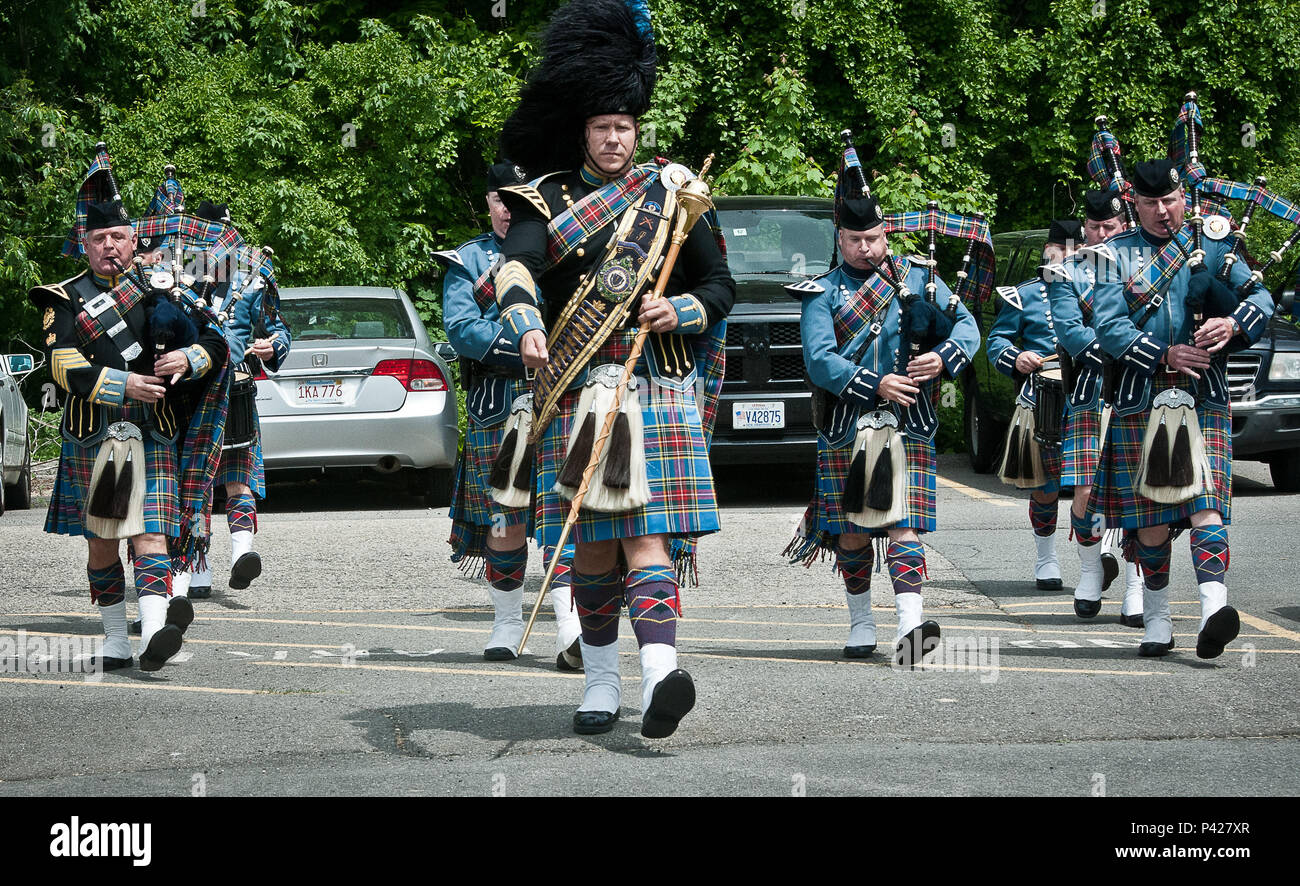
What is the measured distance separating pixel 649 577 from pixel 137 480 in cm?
264

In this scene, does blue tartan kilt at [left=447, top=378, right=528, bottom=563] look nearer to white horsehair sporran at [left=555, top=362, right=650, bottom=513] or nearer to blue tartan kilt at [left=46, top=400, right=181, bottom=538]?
blue tartan kilt at [left=46, top=400, right=181, bottom=538]

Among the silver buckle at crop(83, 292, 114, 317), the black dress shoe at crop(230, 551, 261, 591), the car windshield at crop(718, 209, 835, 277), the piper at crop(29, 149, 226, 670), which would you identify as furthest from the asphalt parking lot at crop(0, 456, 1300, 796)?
the car windshield at crop(718, 209, 835, 277)

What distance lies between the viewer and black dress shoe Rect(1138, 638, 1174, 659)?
7250mm

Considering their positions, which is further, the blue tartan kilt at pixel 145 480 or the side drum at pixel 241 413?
the side drum at pixel 241 413

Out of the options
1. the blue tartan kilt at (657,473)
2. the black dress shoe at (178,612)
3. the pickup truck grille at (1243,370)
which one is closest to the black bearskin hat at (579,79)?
the blue tartan kilt at (657,473)

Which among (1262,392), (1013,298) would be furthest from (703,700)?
(1262,392)

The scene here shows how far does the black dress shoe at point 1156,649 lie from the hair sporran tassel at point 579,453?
2.86 metres

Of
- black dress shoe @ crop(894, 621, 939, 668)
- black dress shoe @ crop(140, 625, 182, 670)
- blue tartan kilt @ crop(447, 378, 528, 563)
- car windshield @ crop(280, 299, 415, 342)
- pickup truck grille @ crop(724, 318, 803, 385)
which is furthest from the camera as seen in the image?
car windshield @ crop(280, 299, 415, 342)

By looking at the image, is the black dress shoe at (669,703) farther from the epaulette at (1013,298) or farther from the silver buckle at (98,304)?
the epaulette at (1013,298)

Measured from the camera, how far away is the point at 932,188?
19.9 meters

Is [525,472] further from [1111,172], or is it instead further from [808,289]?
[1111,172]

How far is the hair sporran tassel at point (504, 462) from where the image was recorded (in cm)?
747

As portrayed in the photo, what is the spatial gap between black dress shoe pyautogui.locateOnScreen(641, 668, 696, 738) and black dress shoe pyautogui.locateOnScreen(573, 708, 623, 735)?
485 millimetres

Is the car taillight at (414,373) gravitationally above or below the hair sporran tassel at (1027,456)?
below
